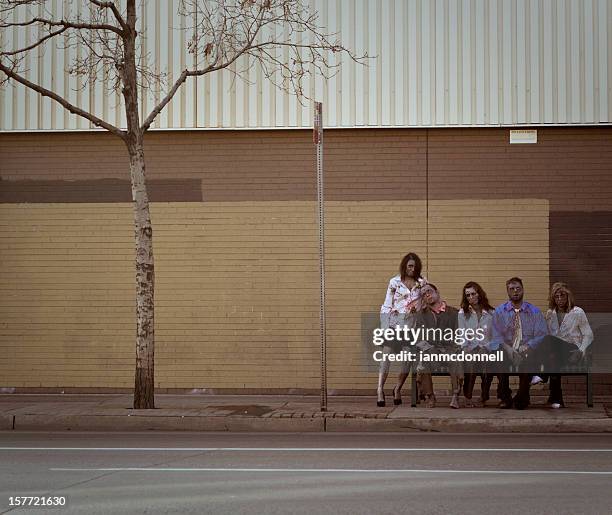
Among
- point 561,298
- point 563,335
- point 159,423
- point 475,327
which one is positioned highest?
point 561,298

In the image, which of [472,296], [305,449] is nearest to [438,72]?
[472,296]

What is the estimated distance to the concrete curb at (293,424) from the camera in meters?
13.0

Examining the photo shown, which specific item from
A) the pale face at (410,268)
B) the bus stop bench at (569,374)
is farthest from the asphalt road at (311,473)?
the pale face at (410,268)

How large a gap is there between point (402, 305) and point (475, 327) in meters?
1.04

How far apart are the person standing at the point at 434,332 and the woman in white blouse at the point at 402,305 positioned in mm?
124

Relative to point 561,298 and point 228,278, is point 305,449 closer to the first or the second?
point 561,298

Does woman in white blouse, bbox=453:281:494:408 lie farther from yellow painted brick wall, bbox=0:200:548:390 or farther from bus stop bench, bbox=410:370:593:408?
yellow painted brick wall, bbox=0:200:548:390

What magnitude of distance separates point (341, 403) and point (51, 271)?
17.2 feet

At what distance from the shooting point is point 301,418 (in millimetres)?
13430

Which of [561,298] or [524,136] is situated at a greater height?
[524,136]

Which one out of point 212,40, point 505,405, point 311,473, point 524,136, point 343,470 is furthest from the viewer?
point 212,40

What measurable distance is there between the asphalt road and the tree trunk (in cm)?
154

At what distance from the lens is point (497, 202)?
54.0ft

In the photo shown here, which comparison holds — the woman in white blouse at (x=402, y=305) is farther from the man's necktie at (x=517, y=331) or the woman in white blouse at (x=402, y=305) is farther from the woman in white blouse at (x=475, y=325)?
the man's necktie at (x=517, y=331)
